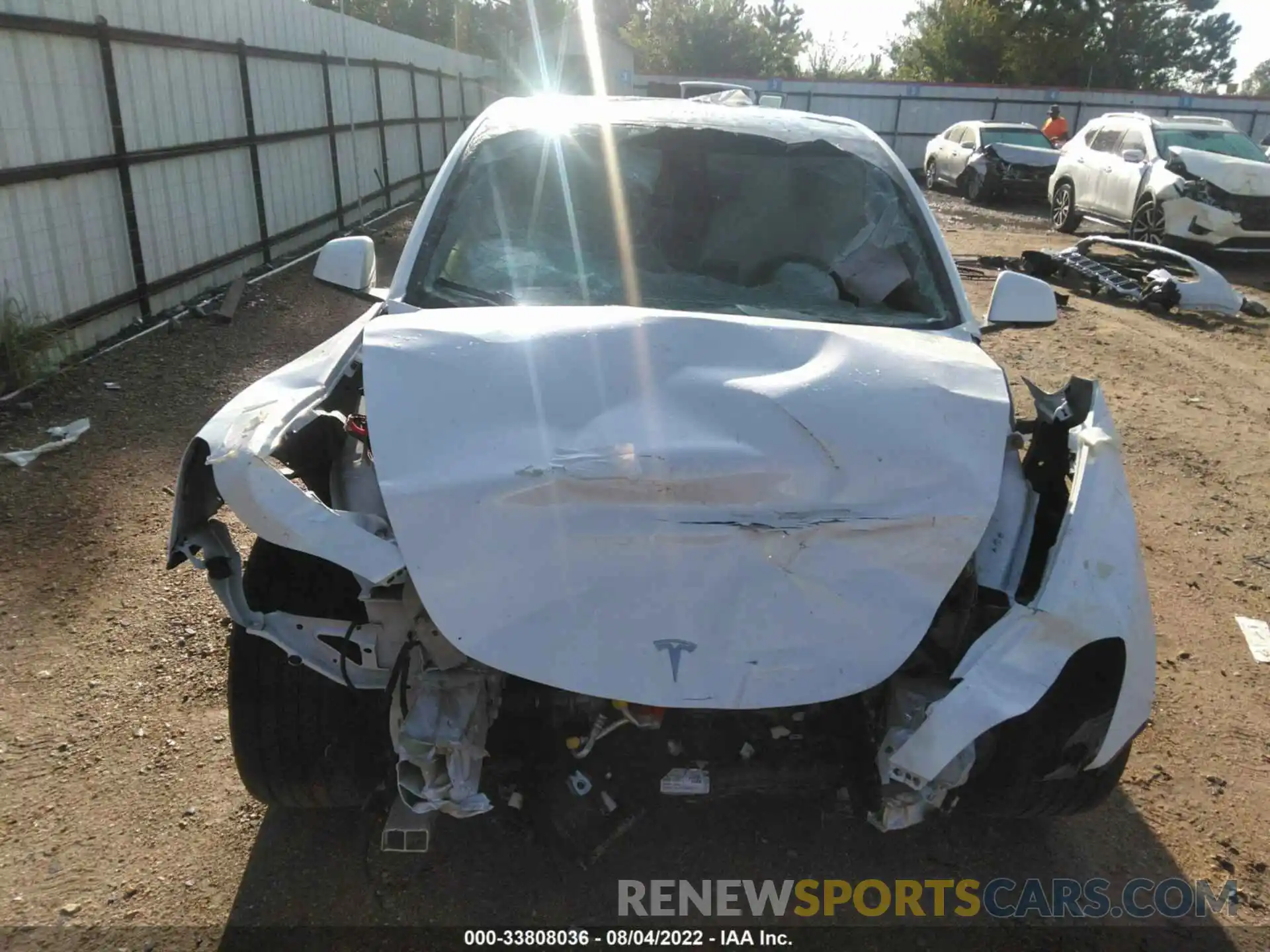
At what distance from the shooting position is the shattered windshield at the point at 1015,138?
63.5 feet

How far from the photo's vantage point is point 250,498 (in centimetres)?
200

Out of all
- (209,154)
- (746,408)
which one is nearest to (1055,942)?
(746,408)

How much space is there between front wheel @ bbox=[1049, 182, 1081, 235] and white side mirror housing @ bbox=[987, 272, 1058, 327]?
1338 cm

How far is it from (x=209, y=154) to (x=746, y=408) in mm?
7973

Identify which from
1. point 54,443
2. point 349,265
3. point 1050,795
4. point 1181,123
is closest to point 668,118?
point 349,265

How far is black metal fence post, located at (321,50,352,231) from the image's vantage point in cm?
1170

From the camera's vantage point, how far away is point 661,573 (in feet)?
6.31

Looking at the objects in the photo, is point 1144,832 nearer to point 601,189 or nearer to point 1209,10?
point 601,189

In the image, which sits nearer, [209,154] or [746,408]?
[746,408]

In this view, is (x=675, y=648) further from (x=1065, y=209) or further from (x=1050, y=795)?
(x=1065, y=209)

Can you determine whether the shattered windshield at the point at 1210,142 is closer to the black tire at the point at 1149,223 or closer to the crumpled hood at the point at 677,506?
the black tire at the point at 1149,223

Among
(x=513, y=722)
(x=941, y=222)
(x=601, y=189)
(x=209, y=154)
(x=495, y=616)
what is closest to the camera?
(x=495, y=616)

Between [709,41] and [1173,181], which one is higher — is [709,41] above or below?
above

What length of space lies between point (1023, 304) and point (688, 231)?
1.20 m
